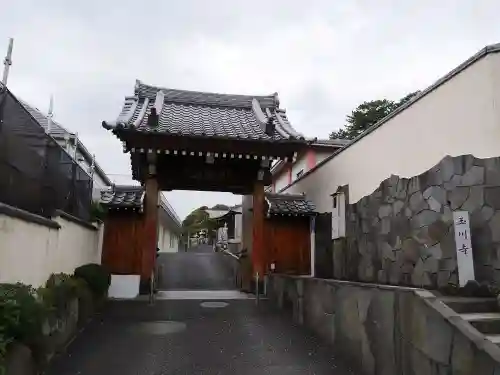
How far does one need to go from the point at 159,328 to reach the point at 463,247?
204 inches

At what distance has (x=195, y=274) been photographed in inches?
642

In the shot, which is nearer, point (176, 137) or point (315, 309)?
point (315, 309)

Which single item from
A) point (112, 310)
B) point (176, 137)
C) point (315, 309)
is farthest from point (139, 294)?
point (315, 309)

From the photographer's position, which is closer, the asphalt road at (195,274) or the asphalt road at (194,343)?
the asphalt road at (194,343)

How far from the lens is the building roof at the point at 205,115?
33.0 ft

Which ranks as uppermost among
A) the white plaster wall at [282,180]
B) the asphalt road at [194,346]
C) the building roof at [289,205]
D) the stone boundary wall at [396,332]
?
the white plaster wall at [282,180]

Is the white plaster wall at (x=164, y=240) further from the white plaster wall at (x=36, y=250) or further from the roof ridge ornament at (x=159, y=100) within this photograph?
the white plaster wall at (x=36, y=250)

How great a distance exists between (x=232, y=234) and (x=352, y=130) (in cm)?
1172

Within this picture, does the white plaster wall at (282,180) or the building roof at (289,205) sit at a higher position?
the white plaster wall at (282,180)

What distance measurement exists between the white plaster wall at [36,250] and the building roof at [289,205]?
5.53m

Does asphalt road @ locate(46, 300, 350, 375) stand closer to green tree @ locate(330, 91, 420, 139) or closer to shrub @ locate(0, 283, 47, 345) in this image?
shrub @ locate(0, 283, 47, 345)

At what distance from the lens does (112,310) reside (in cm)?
830

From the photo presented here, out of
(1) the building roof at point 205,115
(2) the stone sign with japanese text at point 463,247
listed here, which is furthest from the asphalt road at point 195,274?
(2) the stone sign with japanese text at point 463,247

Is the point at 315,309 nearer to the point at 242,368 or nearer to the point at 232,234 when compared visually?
the point at 242,368
